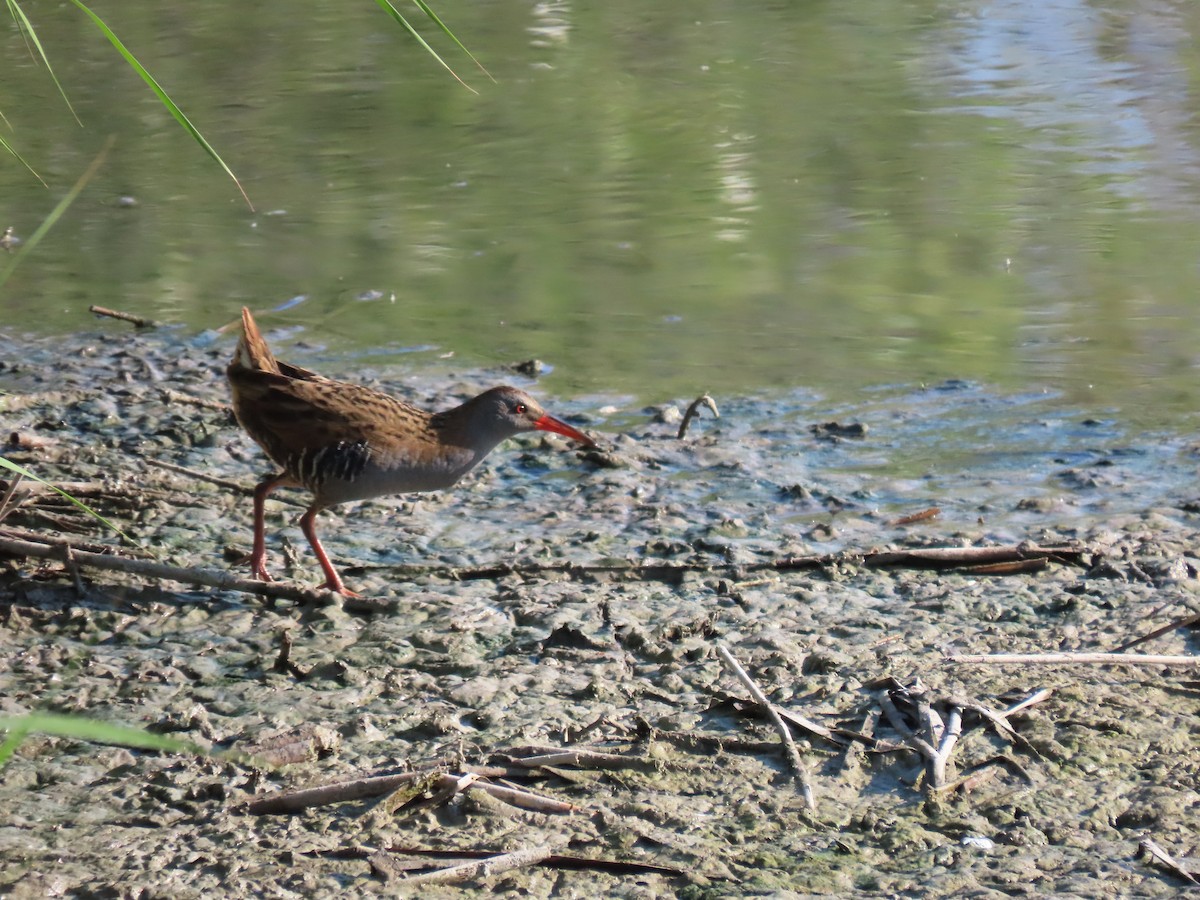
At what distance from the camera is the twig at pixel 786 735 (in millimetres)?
3551

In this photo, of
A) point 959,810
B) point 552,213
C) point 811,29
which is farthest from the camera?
point 811,29

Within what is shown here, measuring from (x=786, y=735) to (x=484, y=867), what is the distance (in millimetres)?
860

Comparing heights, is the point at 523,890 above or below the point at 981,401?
above

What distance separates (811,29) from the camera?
14695mm

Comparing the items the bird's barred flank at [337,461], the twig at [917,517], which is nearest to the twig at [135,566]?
the bird's barred flank at [337,461]

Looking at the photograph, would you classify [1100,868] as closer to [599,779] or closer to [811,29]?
[599,779]

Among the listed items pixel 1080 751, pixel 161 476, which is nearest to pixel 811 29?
pixel 161 476

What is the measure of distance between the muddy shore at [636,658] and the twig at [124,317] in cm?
79

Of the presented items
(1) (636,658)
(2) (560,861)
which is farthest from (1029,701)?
(2) (560,861)

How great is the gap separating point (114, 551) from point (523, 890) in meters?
2.14

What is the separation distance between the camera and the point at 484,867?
3.17 meters

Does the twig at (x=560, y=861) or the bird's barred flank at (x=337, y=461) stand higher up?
the bird's barred flank at (x=337, y=461)

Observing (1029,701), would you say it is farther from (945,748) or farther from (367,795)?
(367,795)

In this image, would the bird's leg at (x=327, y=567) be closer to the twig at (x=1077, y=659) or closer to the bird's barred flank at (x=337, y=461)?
the bird's barred flank at (x=337, y=461)
